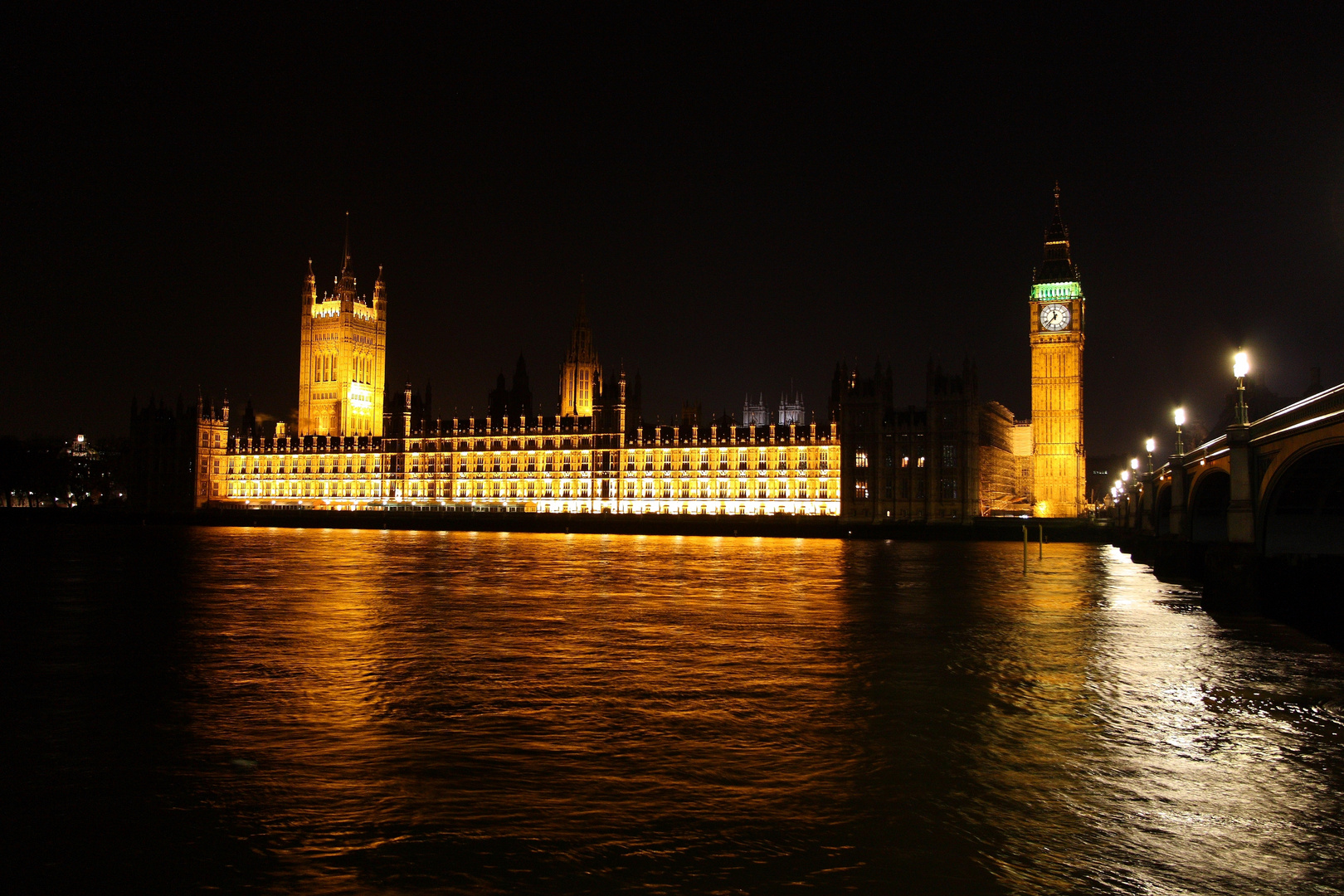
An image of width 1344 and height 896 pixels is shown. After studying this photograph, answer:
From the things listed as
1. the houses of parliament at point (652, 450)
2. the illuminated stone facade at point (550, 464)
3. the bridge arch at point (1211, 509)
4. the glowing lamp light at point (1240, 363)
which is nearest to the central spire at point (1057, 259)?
the houses of parliament at point (652, 450)

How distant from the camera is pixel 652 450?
130250mm

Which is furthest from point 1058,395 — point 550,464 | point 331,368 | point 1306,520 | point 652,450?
point 331,368

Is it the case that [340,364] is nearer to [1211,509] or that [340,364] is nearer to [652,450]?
[652,450]

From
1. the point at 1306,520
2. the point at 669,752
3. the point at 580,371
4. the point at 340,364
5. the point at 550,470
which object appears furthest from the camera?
the point at 340,364

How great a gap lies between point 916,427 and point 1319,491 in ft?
244

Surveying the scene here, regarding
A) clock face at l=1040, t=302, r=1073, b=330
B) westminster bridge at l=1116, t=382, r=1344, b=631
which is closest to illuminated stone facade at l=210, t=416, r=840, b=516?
clock face at l=1040, t=302, r=1073, b=330

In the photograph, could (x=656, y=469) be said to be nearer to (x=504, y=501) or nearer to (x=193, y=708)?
(x=504, y=501)

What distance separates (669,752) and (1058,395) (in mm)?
122664

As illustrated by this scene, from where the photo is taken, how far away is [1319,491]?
3578 cm

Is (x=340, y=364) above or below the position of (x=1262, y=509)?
above

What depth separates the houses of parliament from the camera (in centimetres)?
11062

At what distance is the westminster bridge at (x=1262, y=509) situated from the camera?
86.6 feet

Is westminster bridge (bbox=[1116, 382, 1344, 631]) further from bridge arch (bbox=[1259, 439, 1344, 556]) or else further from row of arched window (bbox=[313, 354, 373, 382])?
row of arched window (bbox=[313, 354, 373, 382])

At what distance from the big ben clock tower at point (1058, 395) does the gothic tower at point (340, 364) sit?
4069 inches
